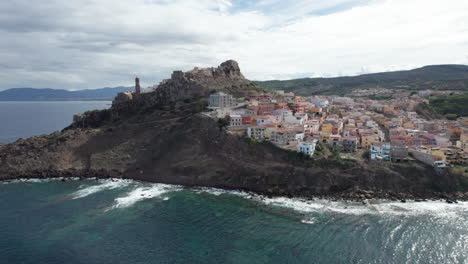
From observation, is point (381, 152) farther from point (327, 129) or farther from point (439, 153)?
point (327, 129)

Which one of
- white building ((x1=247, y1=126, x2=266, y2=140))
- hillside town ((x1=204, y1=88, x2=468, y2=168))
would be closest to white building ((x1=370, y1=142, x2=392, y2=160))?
hillside town ((x1=204, y1=88, x2=468, y2=168))

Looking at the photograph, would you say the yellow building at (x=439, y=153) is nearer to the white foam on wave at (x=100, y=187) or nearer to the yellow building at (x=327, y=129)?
the yellow building at (x=327, y=129)

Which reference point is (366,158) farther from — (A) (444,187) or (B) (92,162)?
(B) (92,162)

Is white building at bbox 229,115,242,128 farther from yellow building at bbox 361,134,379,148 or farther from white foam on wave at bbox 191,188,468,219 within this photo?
yellow building at bbox 361,134,379,148

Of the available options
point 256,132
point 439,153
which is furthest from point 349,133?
point 256,132

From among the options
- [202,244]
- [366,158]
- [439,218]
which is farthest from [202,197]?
[439,218]

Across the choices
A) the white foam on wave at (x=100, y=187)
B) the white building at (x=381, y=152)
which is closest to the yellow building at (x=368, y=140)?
the white building at (x=381, y=152)
